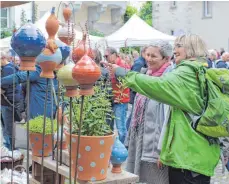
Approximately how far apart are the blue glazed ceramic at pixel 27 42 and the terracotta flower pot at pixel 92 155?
0.60 metres

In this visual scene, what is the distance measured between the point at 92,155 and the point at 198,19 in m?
23.6

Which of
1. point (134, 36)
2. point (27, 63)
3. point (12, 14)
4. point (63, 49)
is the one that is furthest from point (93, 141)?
point (12, 14)

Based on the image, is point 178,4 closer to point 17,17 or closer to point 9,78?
point 17,17

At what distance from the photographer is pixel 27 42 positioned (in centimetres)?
167

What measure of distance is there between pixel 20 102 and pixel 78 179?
3.00 m

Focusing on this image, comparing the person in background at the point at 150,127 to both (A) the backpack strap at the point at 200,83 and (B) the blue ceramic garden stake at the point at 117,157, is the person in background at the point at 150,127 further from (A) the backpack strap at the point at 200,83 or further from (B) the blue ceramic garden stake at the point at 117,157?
(B) the blue ceramic garden stake at the point at 117,157

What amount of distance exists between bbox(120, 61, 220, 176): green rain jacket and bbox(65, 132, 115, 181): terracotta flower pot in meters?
0.40

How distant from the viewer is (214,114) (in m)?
2.40

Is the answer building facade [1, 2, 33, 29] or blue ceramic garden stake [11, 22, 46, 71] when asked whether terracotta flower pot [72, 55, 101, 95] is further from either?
building facade [1, 2, 33, 29]

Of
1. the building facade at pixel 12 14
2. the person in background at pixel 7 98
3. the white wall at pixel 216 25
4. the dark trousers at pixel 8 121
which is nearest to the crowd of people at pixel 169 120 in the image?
the person in background at pixel 7 98

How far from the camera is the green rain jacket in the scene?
7.87 ft

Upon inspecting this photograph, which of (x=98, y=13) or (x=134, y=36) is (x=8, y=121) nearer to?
(x=134, y=36)

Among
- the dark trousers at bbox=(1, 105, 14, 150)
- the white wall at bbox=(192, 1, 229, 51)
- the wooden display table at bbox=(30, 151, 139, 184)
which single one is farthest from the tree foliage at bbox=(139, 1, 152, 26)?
the wooden display table at bbox=(30, 151, 139, 184)

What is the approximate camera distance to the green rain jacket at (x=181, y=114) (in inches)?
94.4
